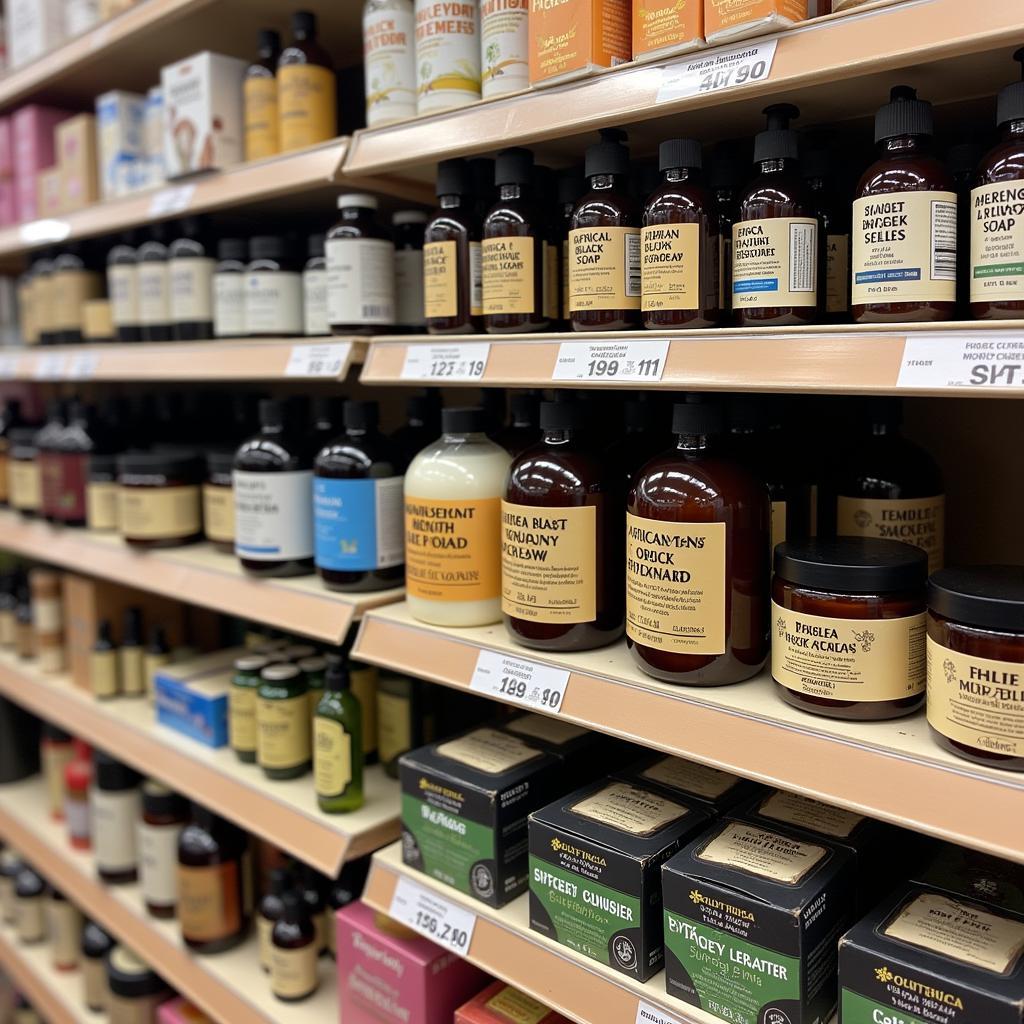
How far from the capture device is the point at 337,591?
1.35 m

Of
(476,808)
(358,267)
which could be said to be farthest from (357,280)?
(476,808)

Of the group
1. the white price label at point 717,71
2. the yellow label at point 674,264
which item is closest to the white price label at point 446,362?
the yellow label at point 674,264

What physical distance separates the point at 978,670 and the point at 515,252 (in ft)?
2.18

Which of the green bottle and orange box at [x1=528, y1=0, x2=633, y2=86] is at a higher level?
orange box at [x1=528, y1=0, x2=633, y2=86]

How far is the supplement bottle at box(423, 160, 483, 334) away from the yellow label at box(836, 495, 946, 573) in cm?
51

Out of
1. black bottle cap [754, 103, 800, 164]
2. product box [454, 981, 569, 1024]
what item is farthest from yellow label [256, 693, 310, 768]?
black bottle cap [754, 103, 800, 164]

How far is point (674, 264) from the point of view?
3.02ft

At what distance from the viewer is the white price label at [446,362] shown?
110 centimetres

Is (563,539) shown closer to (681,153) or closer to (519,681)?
(519,681)

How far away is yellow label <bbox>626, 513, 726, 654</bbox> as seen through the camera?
0.90 meters

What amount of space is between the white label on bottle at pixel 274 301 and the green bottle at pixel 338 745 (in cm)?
56

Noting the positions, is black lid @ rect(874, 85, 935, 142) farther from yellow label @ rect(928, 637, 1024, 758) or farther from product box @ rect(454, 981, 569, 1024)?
product box @ rect(454, 981, 569, 1024)

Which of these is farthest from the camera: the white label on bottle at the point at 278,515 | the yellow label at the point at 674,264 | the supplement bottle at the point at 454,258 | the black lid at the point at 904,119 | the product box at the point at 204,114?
the product box at the point at 204,114

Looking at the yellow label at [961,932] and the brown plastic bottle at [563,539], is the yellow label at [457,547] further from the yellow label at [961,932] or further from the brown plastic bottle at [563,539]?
the yellow label at [961,932]
